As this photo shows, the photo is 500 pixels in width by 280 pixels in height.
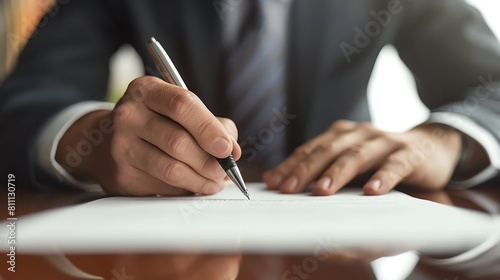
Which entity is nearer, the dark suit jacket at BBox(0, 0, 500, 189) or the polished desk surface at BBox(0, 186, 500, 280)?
the polished desk surface at BBox(0, 186, 500, 280)

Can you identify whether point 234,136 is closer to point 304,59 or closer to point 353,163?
point 353,163

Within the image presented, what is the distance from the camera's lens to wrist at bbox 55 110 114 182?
16.2 inches

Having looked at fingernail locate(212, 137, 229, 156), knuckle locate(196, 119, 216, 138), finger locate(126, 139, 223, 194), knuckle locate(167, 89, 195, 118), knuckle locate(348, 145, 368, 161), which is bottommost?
knuckle locate(348, 145, 368, 161)

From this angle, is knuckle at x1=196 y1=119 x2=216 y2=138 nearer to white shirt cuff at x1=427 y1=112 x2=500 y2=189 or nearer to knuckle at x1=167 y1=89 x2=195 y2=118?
knuckle at x1=167 y1=89 x2=195 y2=118

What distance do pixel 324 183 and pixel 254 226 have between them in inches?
4.6

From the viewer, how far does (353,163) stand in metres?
0.40

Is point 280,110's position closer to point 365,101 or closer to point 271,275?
point 365,101

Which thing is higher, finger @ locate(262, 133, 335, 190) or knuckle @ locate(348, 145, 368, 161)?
knuckle @ locate(348, 145, 368, 161)

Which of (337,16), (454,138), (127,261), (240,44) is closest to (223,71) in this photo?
(240,44)

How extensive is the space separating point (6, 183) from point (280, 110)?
0.31 metres
